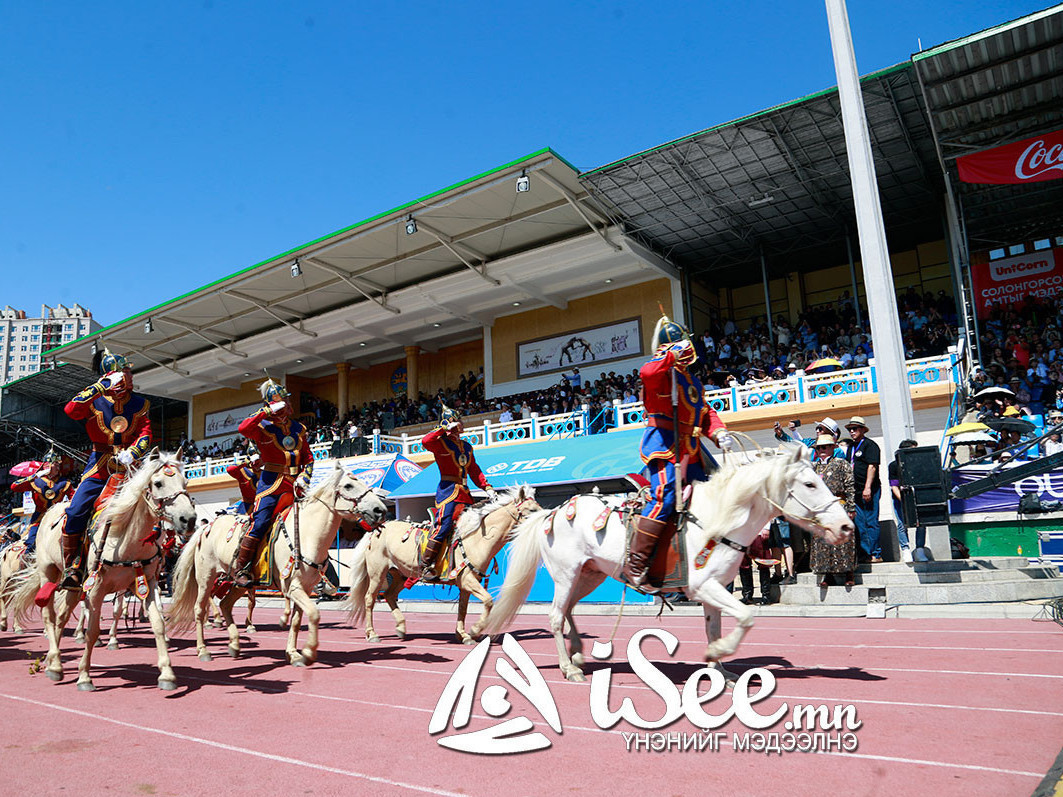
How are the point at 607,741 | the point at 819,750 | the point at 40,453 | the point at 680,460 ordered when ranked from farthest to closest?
the point at 40,453 → the point at 680,460 → the point at 607,741 → the point at 819,750

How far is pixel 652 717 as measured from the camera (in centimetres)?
460

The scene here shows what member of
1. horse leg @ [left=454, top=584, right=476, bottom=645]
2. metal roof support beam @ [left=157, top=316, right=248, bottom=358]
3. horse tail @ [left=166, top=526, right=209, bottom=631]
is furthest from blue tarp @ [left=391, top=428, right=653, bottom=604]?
metal roof support beam @ [left=157, top=316, right=248, bottom=358]

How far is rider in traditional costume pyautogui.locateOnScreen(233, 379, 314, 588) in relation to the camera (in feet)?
27.9

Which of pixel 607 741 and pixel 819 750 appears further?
pixel 607 741

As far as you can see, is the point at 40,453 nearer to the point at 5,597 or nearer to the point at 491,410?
the point at 491,410

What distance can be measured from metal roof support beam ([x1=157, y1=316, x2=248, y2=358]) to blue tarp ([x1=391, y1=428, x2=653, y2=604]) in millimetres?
19968

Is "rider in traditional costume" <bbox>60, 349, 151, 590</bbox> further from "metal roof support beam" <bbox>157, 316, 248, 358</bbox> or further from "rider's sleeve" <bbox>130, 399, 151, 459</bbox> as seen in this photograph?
"metal roof support beam" <bbox>157, 316, 248, 358</bbox>

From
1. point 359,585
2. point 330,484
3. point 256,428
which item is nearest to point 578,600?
point 330,484

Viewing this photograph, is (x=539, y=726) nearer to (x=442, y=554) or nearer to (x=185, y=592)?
(x=442, y=554)

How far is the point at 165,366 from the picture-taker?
38.9 metres

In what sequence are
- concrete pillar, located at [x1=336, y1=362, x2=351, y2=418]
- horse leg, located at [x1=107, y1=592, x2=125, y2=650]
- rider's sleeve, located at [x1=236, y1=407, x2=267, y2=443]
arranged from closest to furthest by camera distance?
rider's sleeve, located at [x1=236, y1=407, x2=267, y2=443] → horse leg, located at [x1=107, y1=592, x2=125, y2=650] → concrete pillar, located at [x1=336, y1=362, x2=351, y2=418]

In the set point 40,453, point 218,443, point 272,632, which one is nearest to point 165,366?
point 218,443

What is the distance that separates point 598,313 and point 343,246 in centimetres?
974

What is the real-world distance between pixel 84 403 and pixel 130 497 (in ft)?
4.03
